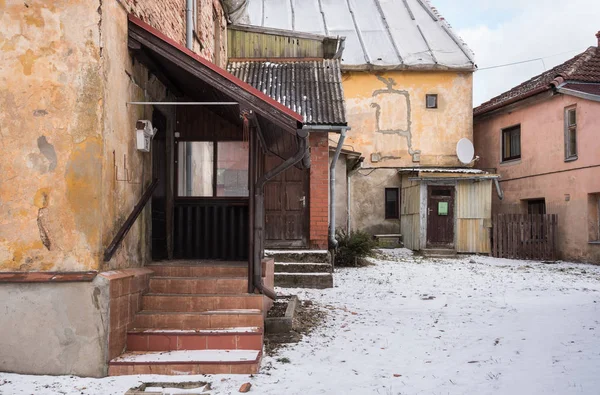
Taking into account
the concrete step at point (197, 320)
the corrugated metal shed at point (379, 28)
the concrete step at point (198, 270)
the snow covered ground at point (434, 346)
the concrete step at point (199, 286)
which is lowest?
the snow covered ground at point (434, 346)

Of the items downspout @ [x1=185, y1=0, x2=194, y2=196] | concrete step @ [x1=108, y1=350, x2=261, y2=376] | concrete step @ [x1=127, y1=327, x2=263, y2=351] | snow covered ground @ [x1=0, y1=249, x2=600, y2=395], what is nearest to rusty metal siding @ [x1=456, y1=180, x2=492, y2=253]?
snow covered ground @ [x1=0, y1=249, x2=600, y2=395]

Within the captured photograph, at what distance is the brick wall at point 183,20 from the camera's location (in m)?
5.92

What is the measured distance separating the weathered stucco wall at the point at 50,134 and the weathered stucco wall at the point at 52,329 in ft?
0.75

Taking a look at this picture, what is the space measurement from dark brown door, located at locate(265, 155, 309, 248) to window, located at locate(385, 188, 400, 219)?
28.7ft

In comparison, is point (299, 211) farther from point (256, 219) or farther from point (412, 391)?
point (412, 391)

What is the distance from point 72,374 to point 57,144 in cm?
207

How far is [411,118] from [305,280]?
11040mm

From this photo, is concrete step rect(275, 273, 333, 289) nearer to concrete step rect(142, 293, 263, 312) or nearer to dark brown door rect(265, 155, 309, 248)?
dark brown door rect(265, 155, 309, 248)

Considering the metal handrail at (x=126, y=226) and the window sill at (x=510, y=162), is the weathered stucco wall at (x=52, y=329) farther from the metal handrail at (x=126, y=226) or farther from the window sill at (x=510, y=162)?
the window sill at (x=510, y=162)

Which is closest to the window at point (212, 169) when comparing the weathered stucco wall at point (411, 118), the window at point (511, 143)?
the weathered stucco wall at point (411, 118)

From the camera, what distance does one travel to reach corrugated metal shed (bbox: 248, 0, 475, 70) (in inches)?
731

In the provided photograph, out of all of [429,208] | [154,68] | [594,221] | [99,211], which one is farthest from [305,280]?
[594,221]

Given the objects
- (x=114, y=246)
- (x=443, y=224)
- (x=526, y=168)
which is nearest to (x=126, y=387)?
(x=114, y=246)

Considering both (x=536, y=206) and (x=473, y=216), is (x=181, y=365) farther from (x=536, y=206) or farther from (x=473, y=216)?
(x=536, y=206)
